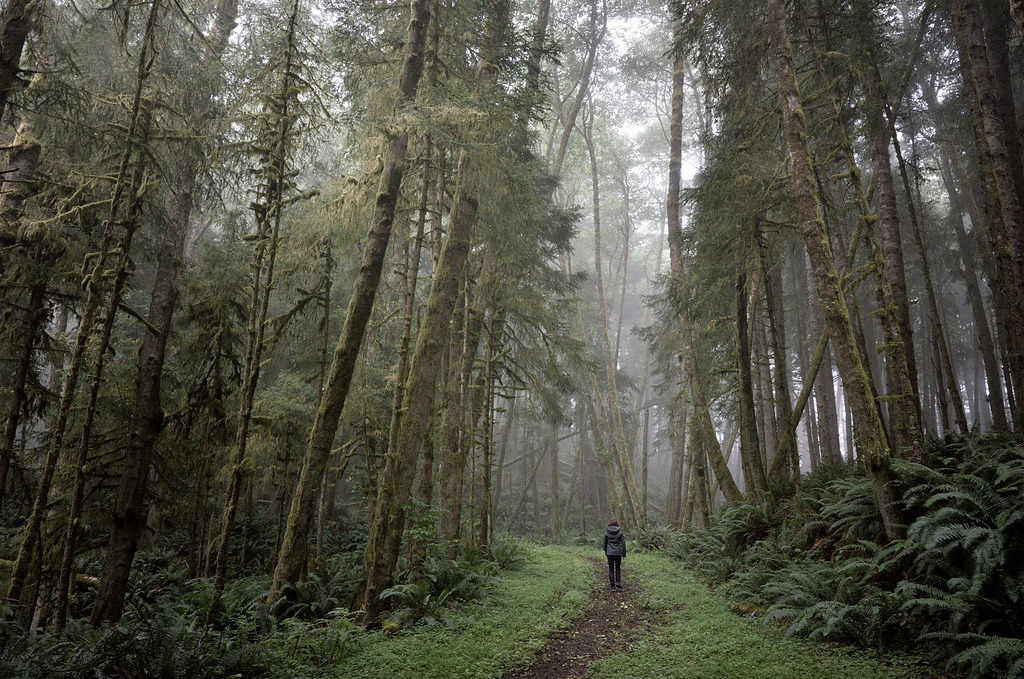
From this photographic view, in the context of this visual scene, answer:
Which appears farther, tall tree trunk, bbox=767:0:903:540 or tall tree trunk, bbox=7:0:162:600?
tall tree trunk, bbox=767:0:903:540

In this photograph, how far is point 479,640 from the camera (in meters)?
6.27

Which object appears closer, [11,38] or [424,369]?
[11,38]

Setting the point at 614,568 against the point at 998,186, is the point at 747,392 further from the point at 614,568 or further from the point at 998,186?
the point at 998,186

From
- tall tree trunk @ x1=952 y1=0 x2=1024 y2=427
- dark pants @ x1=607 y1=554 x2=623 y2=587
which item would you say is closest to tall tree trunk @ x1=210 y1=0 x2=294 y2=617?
dark pants @ x1=607 y1=554 x2=623 y2=587

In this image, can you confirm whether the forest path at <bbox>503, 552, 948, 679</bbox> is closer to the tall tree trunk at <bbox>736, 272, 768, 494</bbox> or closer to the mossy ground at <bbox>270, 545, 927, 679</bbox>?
the mossy ground at <bbox>270, 545, 927, 679</bbox>

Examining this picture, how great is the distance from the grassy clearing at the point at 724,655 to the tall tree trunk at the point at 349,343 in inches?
180

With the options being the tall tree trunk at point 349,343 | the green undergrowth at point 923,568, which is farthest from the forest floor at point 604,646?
the tall tree trunk at point 349,343

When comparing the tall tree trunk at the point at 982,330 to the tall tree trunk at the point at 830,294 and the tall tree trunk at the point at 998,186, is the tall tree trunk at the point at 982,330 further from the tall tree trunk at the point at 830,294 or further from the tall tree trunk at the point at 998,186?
the tall tree trunk at the point at 830,294

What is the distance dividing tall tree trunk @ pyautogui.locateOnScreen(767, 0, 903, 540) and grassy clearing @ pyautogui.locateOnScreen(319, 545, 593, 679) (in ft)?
16.2

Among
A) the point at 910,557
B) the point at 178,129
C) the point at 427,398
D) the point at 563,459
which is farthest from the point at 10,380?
the point at 563,459

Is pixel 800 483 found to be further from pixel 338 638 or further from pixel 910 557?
pixel 338 638

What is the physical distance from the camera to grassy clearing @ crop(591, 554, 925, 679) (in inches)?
198

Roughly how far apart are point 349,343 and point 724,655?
649cm

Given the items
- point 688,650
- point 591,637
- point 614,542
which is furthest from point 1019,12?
point 614,542
